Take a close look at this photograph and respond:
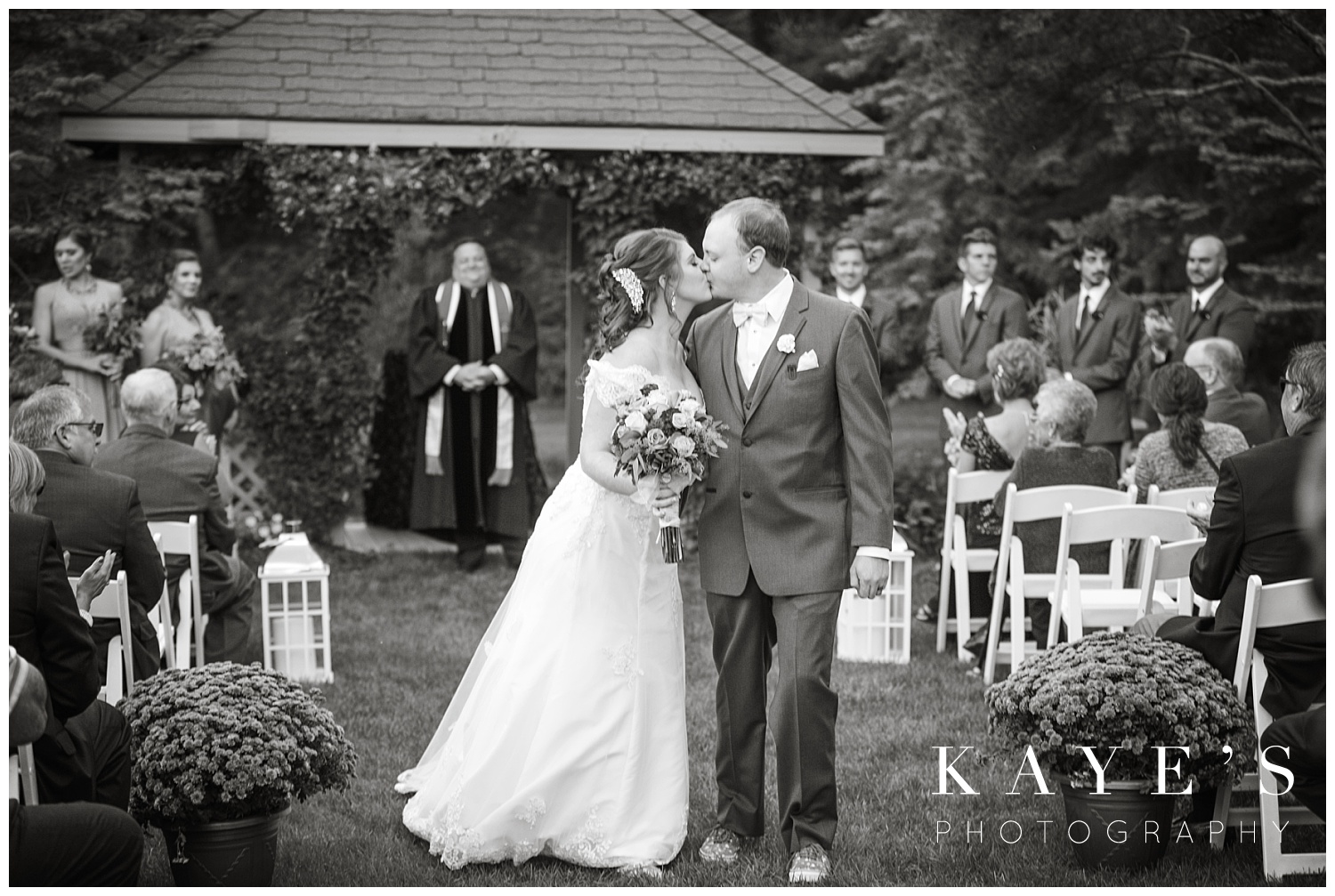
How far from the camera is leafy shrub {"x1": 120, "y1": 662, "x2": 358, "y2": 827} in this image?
421 centimetres

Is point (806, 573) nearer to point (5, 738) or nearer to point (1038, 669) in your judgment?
point (1038, 669)

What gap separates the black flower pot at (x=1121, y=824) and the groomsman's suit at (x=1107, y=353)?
5.81 metres

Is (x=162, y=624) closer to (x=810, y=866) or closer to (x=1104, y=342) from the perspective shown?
(x=810, y=866)

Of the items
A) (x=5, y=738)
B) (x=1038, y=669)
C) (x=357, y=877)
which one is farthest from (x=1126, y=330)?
(x=5, y=738)

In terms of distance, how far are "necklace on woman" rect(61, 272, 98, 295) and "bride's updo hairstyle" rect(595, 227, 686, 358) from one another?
660cm

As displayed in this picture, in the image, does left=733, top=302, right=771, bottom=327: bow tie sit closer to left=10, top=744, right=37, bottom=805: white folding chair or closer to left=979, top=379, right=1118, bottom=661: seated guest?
left=10, top=744, right=37, bottom=805: white folding chair

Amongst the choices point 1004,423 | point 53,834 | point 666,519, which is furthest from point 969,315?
point 53,834

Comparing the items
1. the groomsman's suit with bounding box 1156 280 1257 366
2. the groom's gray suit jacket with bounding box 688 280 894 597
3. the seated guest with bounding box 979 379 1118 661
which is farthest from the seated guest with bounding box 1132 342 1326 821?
the groomsman's suit with bounding box 1156 280 1257 366

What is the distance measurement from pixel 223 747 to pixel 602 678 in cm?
123

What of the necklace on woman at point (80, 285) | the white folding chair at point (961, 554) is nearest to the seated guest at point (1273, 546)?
the white folding chair at point (961, 554)

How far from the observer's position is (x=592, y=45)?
12188 millimetres

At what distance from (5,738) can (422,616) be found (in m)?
5.54

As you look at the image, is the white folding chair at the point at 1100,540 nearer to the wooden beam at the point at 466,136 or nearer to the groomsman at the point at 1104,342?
the groomsman at the point at 1104,342

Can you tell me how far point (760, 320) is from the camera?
4684 mm
